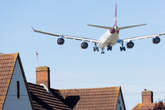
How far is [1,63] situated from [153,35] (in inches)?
753

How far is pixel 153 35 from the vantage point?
227 feet

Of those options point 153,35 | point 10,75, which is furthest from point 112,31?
point 10,75

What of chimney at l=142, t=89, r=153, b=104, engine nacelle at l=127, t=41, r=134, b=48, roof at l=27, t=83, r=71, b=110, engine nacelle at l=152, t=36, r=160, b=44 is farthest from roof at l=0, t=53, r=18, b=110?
chimney at l=142, t=89, r=153, b=104

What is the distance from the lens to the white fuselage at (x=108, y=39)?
219ft

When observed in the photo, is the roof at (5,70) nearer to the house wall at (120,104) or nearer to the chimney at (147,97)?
the house wall at (120,104)

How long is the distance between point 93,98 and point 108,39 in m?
10.9

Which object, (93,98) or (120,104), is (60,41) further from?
(120,104)

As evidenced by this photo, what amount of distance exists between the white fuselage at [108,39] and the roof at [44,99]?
7827mm

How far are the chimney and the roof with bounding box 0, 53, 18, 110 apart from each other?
141ft

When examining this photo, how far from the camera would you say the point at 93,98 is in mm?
75938

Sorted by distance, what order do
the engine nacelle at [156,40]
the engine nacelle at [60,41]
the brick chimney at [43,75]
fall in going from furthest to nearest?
the brick chimney at [43,75] < the engine nacelle at [60,41] < the engine nacelle at [156,40]

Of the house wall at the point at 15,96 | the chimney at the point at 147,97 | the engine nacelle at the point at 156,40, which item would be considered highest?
the engine nacelle at the point at 156,40

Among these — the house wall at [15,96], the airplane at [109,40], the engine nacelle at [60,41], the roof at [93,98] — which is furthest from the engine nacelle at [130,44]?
the house wall at [15,96]

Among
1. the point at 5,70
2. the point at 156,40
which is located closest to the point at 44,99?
the point at 156,40
